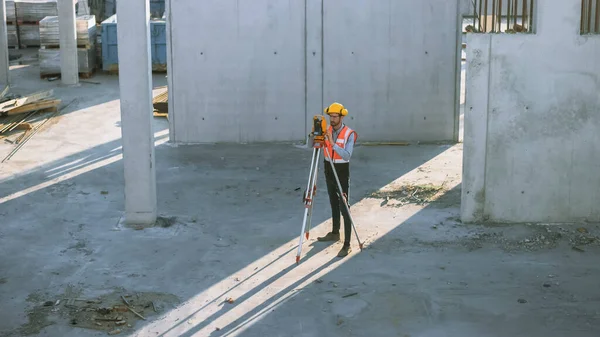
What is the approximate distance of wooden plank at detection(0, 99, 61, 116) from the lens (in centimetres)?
2064

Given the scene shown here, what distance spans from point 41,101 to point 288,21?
696 centimetres

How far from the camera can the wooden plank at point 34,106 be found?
20638 millimetres

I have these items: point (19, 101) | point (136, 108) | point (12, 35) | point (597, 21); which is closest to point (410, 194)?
point (597, 21)

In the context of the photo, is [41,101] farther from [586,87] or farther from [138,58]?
[586,87]

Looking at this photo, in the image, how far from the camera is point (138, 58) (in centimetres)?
1248

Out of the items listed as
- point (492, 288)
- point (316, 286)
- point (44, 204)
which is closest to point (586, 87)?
point (492, 288)

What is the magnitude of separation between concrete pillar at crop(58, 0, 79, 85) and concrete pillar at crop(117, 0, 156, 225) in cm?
1303

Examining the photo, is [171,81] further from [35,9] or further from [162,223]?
[35,9]

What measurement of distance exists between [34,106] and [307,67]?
711 centimetres

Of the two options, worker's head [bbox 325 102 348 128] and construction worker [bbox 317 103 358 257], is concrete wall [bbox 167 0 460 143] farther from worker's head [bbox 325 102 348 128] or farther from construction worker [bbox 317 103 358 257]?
worker's head [bbox 325 102 348 128]

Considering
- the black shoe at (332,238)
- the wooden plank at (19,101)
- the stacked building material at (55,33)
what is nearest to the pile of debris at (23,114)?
the wooden plank at (19,101)

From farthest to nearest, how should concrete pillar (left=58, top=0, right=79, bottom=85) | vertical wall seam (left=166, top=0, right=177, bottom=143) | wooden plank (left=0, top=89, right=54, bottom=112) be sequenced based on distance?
concrete pillar (left=58, top=0, right=79, bottom=85) → wooden plank (left=0, top=89, right=54, bottom=112) → vertical wall seam (left=166, top=0, right=177, bottom=143)

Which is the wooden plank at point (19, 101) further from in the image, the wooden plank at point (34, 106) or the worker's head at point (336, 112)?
the worker's head at point (336, 112)

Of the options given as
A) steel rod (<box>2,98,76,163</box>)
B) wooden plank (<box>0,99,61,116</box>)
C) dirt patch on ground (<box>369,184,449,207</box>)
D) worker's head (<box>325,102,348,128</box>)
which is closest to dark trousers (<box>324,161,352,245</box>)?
worker's head (<box>325,102,348,128</box>)
